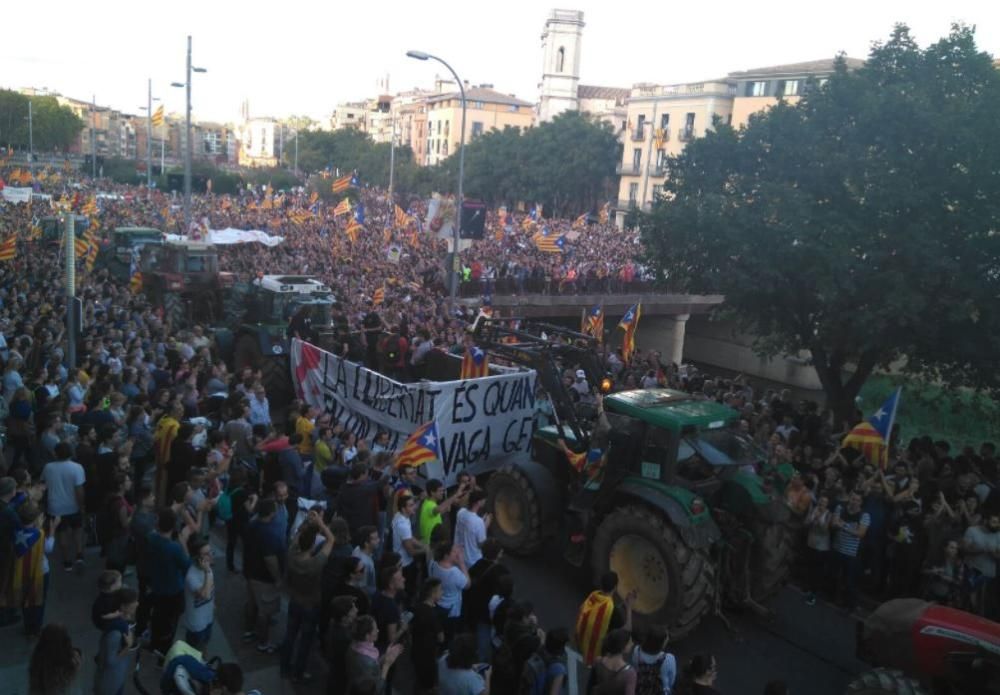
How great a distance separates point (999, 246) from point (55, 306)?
57.7 feet

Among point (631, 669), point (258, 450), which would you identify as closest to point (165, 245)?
point (258, 450)

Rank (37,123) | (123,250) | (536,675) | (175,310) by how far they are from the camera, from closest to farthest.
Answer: (536,675), (175,310), (123,250), (37,123)

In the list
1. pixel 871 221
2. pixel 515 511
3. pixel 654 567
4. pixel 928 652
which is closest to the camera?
pixel 928 652

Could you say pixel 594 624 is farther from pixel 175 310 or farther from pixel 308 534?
pixel 175 310

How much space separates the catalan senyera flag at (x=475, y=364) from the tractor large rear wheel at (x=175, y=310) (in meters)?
9.26

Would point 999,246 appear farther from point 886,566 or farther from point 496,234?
point 496,234

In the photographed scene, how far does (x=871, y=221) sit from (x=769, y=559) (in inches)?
334

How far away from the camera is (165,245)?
21.8 m

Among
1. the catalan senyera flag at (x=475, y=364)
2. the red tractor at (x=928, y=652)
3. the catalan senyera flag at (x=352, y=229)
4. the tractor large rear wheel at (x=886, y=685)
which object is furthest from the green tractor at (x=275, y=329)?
the catalan senyera flag at (x=352, y=229)

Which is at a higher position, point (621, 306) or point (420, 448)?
point (420, 448)

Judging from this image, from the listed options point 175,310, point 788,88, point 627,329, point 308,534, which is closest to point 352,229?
point 175,310

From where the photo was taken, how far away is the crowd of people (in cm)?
543

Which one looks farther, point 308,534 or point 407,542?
point 407,542

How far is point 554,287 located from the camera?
32750 mm
